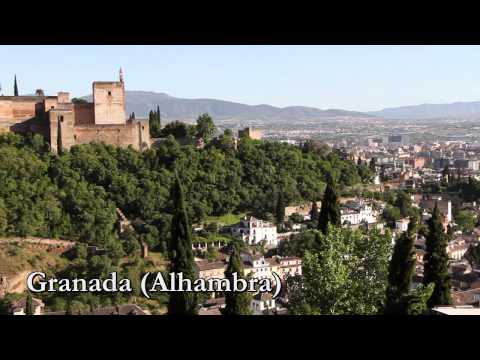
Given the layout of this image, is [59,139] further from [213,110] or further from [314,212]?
[213,110]

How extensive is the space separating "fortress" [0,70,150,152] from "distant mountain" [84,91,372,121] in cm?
583

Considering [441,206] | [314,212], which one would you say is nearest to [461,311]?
[314,212]

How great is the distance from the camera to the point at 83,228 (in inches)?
619

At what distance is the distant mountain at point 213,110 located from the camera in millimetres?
24547

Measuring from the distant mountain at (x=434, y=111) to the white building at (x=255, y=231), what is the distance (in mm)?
22983

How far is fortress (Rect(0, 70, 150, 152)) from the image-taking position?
1675cm

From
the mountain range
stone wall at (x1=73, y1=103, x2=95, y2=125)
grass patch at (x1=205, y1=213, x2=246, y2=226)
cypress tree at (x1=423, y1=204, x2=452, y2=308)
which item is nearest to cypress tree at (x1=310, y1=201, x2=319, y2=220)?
grass patch at (x1=205, y1=213, x2=246, y2=226)

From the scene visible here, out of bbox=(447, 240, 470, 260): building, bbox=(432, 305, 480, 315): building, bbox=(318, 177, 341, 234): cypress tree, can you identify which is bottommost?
bbox=(447, 240, 470, 260): building

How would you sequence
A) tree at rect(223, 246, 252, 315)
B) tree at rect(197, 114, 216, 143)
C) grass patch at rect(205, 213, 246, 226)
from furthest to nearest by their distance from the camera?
tree at rect(197, 114, 216, 143)
grass patch at rect(205, 213, 246, 226)
tree at rect(223, 246, 252, 315)

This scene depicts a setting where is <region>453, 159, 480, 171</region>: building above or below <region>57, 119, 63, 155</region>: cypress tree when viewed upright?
below

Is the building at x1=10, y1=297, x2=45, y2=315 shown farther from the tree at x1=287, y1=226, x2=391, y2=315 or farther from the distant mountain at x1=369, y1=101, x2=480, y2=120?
the distant mountain at x1=369, y1=101, x2=480, y2=120

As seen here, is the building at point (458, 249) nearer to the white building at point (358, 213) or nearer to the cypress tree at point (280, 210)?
the white building at point (358, 213)
